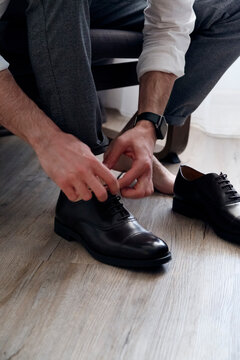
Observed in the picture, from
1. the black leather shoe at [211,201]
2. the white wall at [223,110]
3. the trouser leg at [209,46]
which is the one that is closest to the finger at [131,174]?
the black leather shoe at [211,201]

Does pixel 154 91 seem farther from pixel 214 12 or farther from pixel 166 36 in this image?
pixel 214 12

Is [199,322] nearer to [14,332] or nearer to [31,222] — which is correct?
[14,332]

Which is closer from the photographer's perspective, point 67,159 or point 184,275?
point 67,159

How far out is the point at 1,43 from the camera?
100 cm

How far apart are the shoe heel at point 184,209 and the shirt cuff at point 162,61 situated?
1.05ft

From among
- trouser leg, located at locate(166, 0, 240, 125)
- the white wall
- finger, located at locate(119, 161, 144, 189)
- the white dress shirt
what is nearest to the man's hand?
finger, located at locate(119, 161, 144, 189)

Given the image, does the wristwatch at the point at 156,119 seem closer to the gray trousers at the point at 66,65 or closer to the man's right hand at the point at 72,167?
the gray trousers at the point at 66,65

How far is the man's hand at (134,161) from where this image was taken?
88 cm

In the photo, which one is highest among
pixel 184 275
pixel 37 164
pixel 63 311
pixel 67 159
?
pixel 67 159

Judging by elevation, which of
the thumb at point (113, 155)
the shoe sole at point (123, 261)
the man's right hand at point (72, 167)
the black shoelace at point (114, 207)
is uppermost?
the man's right hand at point (72, 167)

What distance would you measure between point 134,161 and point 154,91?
217mm

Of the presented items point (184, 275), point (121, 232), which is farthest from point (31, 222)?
point (184, 275)

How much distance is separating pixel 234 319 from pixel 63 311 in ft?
0.93

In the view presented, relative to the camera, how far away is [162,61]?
1.02 metres
